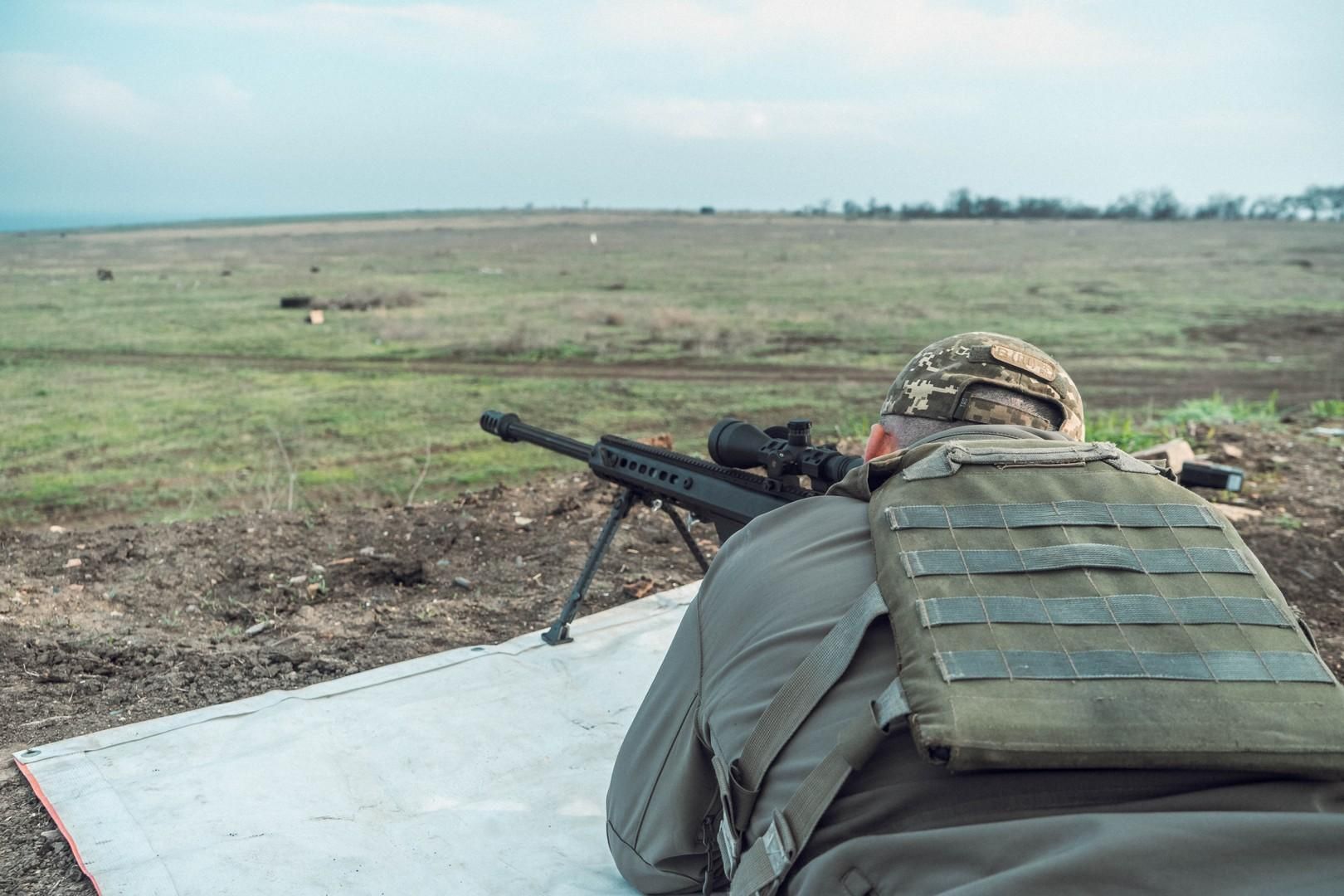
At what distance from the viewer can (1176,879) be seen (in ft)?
4.50

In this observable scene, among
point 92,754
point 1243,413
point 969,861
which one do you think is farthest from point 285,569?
point 1243,413

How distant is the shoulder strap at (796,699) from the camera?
5.57 ft

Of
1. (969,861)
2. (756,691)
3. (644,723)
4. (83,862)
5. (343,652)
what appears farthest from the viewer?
(343,652)

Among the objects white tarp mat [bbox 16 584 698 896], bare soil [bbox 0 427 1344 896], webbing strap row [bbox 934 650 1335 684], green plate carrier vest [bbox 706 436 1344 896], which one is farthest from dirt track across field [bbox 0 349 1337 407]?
webbing strap row [bbox 934 650 1335 684]

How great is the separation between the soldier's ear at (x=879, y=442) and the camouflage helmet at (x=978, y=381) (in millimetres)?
55

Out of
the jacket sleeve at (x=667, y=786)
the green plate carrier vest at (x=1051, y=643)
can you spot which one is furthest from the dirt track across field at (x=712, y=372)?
the green plate carrier vest at (x=1051, y=643)

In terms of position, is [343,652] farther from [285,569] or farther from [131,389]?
[131,389]

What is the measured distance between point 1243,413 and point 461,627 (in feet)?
26.9

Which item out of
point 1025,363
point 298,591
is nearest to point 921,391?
point 1025,363

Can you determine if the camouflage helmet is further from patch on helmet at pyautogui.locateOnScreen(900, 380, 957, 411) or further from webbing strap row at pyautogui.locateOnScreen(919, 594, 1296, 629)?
webbing strap row at pyautogui.locateOnScreen(919, 594, 1296, 629)

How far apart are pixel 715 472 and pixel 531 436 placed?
1229mm

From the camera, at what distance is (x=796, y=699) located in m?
1.74

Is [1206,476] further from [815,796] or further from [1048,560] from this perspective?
[815,796]

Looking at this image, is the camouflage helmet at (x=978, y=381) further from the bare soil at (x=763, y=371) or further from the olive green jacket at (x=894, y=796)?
the bare soil at (x=763, y=371)
